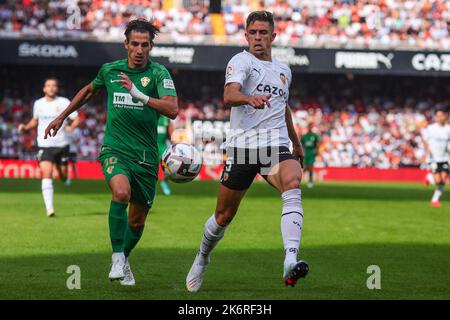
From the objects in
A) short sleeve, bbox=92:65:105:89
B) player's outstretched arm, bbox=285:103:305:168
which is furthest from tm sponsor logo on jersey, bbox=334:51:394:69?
short sleeve, bbox=92:65:105:89

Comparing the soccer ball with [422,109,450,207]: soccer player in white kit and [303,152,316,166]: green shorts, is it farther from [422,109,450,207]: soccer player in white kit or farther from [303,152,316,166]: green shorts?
[303,152,316,166]: green shorts

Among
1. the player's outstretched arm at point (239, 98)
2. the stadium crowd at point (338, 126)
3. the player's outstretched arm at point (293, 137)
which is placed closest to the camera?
the player's outstretched arm at point (239, 98)

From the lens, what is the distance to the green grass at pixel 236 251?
29.5 ft

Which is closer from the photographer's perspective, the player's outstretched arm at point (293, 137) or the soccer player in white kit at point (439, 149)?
the player's outstretched arm at point (293, 137)

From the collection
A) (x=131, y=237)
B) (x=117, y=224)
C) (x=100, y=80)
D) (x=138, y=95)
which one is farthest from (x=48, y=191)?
(x=138, y=95)

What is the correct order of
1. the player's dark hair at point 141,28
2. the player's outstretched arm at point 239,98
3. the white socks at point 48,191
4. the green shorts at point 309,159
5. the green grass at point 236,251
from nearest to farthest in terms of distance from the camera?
the player's outstretched arm at point 239,98
the green grass at point 236,251
the player's dark hair at point 141,28
the white socks at point 48,191
the green shorts at point 309,159

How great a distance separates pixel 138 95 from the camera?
8.92 metres

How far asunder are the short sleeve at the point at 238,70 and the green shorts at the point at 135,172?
130cm

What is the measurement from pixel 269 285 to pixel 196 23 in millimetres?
34900

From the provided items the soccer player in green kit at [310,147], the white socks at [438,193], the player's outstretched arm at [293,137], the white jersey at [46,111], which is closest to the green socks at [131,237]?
the player's outstretched arm at [293,137]

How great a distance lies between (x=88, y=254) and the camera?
1212cm

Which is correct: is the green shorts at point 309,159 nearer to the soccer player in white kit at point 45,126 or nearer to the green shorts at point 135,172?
the soccer player in white kit at point 45,126

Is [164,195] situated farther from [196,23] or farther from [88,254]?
[196,23]
